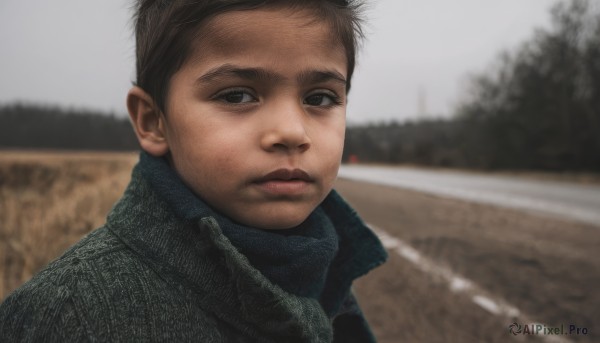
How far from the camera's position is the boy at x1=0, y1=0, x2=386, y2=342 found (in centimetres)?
87

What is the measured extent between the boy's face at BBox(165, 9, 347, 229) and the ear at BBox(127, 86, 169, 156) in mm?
74

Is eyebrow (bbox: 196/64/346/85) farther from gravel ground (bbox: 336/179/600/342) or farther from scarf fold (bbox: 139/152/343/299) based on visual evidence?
gravel ground (bbox: 336/179/600/342)

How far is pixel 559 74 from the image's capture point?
2291cm

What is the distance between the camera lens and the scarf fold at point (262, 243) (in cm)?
101

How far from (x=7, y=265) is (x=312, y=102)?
367 centimetres

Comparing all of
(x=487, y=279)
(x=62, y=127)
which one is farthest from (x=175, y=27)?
(x=62, y=127)

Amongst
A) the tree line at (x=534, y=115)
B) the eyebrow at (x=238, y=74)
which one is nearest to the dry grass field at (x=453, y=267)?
the eyebrow at (x=238, y=74)

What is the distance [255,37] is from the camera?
41.3 inches

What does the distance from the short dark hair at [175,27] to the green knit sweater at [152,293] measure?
1.04ft

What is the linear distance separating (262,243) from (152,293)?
282 millimetres

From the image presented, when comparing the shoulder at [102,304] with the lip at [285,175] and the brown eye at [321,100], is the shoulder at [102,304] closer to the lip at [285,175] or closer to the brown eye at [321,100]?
the lip at [285,175]

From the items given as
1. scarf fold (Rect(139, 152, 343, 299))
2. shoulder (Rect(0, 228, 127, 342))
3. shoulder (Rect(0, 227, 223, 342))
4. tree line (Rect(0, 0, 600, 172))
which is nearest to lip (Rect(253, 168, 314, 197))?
scarf fold (Rect(139, 152, 343, 299))

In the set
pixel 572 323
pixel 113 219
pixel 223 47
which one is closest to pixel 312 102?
pixel 223 47

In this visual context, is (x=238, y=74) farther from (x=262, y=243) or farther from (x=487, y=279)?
(x=487, y=279)
